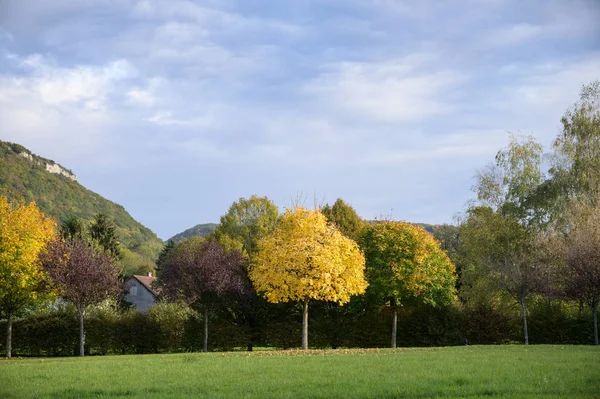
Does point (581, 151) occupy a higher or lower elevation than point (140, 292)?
higher

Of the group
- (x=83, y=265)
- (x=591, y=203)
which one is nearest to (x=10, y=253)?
(x=83, y=265)

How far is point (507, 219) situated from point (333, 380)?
29.8 meters

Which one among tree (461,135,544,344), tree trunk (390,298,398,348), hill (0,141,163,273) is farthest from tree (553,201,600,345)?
hill (0,141,163,273)

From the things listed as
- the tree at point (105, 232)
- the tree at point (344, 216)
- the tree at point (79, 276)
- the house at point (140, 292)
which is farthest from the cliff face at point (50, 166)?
the tree at point (79, 276)

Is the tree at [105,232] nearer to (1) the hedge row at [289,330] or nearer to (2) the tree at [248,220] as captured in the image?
(2) the tree at [248,220]

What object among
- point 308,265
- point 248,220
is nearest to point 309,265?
point 308,265

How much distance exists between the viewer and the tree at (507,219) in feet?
116

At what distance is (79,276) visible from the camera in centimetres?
3106

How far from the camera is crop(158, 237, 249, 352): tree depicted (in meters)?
33.9

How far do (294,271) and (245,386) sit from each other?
17467mm

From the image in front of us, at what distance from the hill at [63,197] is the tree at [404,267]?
53.3 m

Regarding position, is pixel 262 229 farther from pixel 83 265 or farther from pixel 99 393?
pixel 99 393

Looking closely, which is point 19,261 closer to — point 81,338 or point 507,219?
point 81,338

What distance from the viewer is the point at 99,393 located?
1263cm
